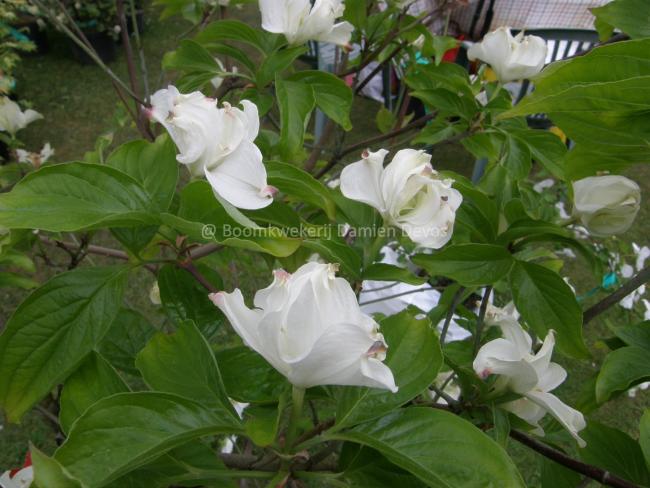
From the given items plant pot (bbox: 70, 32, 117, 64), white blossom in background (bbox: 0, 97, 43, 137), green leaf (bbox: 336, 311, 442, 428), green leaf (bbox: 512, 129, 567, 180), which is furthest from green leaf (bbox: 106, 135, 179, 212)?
plant pot (bbox: 70, 32, 117, 64)

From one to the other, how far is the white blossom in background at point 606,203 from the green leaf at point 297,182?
0.89ft

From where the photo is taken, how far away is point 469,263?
568 mm

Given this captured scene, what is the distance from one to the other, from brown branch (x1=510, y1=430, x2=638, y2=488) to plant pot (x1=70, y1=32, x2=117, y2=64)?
3218 millimetres

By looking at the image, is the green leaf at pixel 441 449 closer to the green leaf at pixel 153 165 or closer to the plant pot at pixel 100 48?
the green leaf at pixel 153 165

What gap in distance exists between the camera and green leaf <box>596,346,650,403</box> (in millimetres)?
499

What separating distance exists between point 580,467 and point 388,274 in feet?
0.73

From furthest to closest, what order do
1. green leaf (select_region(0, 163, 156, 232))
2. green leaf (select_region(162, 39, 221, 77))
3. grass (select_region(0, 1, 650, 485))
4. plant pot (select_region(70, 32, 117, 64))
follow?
plant pot (select_region(70, 32, 117, 64)) → grass (select_region(0, 1, 650, 485)) → green leaf (select_region(162, 39, 221, 77)) → green leaf (select_region(0, 163, 156, 232))

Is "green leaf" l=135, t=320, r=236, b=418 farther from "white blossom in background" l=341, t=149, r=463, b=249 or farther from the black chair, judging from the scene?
the black chair

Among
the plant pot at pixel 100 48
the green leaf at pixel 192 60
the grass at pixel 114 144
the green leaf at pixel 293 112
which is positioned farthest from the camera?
the plant pot at pixel 100 48

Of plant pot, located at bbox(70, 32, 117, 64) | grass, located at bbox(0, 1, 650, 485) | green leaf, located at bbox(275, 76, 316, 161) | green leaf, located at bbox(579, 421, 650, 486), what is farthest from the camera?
plant pot, located at bbox(70, 32, 117, 64)

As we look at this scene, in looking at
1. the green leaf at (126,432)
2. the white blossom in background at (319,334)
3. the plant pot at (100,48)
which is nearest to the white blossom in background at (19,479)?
the green leaf at (126,432)

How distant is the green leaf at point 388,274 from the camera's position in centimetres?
50

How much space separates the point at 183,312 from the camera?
1.84ft

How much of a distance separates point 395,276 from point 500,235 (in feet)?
0.48
